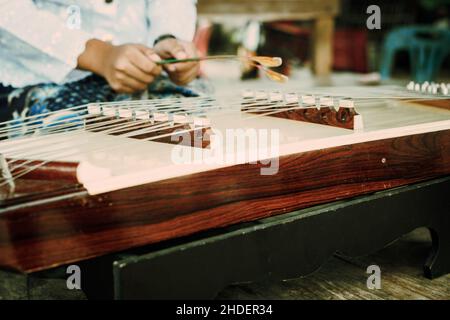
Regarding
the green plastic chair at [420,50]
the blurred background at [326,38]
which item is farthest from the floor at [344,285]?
the green plastic chair at [420,50]

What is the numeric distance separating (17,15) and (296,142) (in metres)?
1.12

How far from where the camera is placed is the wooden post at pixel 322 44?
5324 millimetres

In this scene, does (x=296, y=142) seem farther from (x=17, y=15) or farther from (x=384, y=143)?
(x=17, y=15)

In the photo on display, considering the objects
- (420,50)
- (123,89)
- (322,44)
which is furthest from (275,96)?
(420,50)

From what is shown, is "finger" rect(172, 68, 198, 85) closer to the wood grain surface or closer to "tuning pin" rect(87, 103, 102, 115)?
"tuning pin" rect(87, 103, 102, 115)

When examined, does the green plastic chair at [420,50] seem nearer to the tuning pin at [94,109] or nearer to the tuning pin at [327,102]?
the tuning pin at [327,102]

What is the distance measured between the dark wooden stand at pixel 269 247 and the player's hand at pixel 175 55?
74 cm

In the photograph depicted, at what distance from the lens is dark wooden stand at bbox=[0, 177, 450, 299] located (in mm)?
1093

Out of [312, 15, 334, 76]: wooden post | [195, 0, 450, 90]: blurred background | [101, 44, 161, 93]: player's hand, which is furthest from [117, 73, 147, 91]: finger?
[312, 15, 334, 76]: wooden post

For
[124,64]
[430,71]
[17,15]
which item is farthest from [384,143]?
[430,71]

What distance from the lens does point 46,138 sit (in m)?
1.32

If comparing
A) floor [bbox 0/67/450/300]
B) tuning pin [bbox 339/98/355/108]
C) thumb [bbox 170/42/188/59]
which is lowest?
floor [bbox 0/67/450/300]

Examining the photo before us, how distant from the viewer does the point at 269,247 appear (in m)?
1.25

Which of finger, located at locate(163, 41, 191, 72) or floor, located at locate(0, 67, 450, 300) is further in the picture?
finger, located at locate(163, 41, 191, 72)
